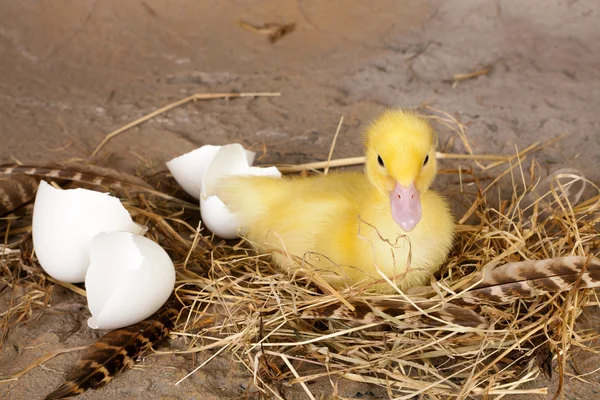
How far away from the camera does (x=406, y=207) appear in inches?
59.9

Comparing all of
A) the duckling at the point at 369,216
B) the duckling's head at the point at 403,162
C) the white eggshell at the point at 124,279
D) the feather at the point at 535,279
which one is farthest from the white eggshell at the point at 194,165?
the feather at the point at 535,279

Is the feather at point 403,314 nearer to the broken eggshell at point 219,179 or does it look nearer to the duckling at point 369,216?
the duckling at point 369,216

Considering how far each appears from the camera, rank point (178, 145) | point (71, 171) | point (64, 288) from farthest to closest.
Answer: point (178, 145) < point (71, 171) < point (64, 288)

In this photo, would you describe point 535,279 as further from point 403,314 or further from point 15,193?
point 15,193

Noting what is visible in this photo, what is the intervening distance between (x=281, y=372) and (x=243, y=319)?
17 cm

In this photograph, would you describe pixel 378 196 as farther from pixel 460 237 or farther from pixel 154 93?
pixel 154 93

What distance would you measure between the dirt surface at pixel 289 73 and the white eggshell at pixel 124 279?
743 millimetres

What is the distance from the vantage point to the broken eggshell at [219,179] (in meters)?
1.89

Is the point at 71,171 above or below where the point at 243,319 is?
above

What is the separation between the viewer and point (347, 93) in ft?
8.91

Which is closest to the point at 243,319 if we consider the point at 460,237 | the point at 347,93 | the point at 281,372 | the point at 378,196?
the point at 281,372

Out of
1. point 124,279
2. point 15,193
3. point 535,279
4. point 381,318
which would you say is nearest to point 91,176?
point 15,193

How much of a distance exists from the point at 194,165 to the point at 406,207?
727mm

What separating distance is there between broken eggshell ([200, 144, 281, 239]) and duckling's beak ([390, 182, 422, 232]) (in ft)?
1.64
